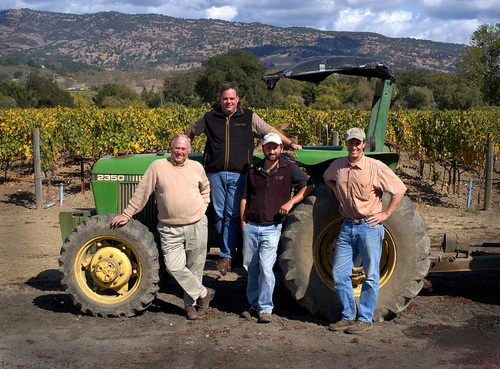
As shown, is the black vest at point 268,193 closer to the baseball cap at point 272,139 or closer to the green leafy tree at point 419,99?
the baseball cap at point 272,139

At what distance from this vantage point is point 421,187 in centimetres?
1670

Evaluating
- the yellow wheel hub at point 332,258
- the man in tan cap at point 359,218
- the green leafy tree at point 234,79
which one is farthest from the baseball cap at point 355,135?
the green leafy tree at point 234,79

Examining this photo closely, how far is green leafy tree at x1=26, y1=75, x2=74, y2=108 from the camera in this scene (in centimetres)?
6488

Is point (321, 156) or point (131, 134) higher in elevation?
point (321, 156)

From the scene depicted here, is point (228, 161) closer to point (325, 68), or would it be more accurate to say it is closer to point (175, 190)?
point (175, 190)

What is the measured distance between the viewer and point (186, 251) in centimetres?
536

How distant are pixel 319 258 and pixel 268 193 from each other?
0.81 meters

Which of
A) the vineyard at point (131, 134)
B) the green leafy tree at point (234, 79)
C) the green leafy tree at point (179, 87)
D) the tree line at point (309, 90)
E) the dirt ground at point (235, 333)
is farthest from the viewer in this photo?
the green leafy tree at point (179, 87)

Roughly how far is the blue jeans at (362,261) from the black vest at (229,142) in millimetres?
1204

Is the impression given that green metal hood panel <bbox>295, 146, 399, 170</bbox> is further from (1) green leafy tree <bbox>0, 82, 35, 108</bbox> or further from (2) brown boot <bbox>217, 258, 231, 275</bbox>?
(1) green leafy tree <bbox>0, 82, 35, 108</bbox>

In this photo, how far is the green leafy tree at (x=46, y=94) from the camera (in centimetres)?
6488

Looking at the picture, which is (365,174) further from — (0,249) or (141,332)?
(0,249)

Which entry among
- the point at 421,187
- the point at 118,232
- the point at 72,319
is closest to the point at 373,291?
the point at 118,232

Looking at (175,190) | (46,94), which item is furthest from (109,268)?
(46,94)
